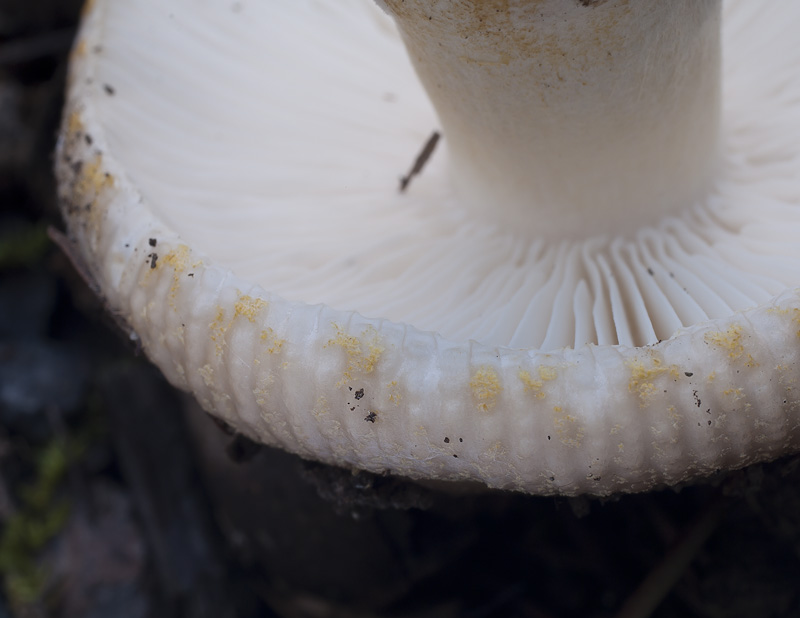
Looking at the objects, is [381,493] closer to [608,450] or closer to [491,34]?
[608,450]

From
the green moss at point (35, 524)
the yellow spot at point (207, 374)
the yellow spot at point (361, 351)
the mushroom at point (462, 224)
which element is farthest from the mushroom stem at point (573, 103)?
the green moss at point (35, 524)

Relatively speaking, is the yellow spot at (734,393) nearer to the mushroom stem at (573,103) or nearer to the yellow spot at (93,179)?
the mushroom stem at (573,103)

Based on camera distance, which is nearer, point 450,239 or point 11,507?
point 450,239

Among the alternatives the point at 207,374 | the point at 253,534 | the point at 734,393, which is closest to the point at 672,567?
the point at 734,393

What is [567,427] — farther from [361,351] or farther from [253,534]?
[253,534]

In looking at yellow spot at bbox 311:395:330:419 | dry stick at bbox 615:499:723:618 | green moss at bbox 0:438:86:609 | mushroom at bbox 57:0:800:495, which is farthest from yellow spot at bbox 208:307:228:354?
green moss at bbox 0:438:86:609

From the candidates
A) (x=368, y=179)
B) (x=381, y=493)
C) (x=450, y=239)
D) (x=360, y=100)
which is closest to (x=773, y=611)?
(x=381, y=493)
